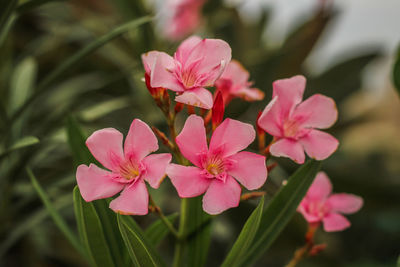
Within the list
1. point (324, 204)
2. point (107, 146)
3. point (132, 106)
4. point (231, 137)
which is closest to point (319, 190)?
point (324, 204)

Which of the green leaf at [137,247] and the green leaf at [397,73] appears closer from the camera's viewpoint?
the green leaf at [137,247]

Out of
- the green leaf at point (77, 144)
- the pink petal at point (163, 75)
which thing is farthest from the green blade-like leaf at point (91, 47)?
the pink petal at point (163, 75)

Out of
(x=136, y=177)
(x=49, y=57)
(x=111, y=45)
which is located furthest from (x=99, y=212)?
(x=49, y=57)

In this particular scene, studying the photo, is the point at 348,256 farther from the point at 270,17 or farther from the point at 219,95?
the point at 219,95

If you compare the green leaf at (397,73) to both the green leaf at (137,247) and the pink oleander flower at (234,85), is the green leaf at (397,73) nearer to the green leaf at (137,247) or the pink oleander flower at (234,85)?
the pink oleander flower at (234,85)

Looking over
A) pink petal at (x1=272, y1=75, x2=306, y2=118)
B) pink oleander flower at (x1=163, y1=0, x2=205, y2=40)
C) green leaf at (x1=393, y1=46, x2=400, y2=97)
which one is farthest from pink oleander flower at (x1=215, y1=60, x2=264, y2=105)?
pink oleander flower at (x1=163, y1=0, x2=205, y2=40)

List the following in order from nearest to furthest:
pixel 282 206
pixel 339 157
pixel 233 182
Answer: pixel 233 182
pixel 282 206
pixel 339 157
